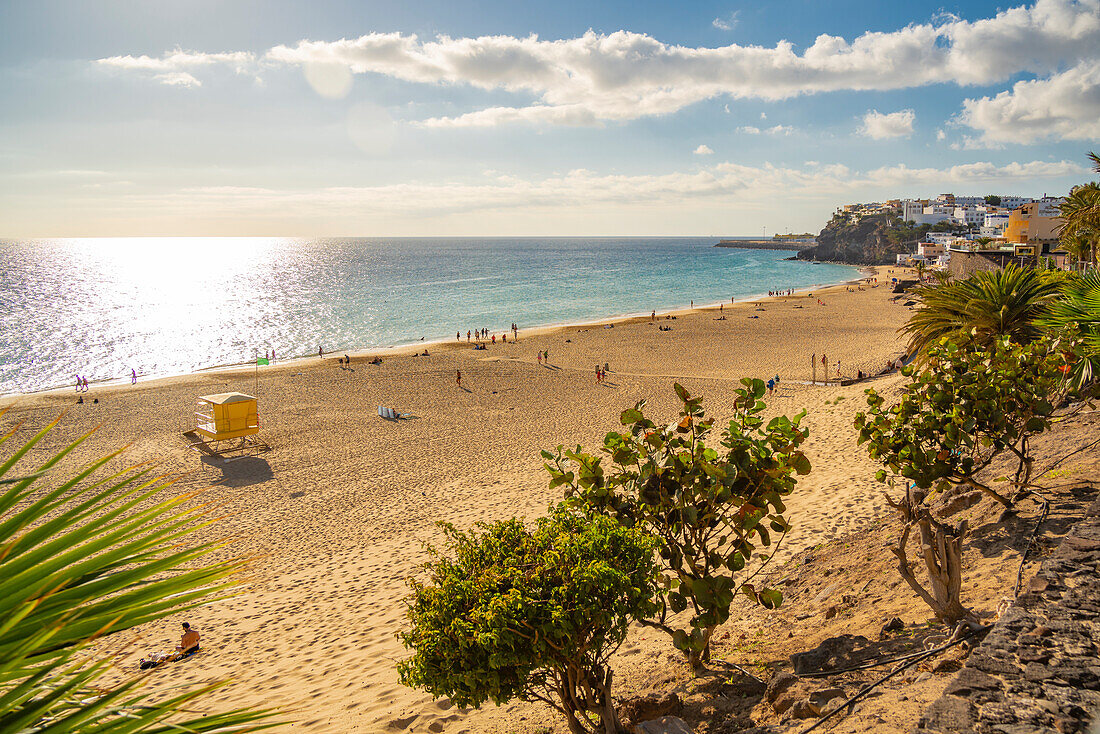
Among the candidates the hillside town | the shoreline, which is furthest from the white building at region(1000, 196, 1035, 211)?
the shoreline

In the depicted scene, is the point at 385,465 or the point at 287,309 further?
the point at 287,309

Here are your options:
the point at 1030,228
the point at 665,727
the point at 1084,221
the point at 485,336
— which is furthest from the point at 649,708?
the point at 1030,228

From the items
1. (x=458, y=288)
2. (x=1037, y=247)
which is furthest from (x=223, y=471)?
(x=458, y=288)

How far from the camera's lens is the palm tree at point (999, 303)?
8664mm

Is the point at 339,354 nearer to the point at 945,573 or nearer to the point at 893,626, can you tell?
the point at 893,626

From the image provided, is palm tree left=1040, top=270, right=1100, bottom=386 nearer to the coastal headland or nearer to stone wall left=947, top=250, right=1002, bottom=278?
the coastal headland

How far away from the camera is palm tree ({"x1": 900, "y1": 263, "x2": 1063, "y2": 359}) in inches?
341

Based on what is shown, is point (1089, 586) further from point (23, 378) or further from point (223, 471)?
point (23, 378)

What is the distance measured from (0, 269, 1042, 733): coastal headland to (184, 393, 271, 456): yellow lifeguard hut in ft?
2.38

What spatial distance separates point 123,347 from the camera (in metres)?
49.3

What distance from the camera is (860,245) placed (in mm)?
139625

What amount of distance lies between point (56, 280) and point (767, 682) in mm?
151999

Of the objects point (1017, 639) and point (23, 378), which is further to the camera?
point (23, 378)

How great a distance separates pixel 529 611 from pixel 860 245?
156925 millimetres
